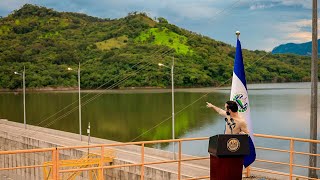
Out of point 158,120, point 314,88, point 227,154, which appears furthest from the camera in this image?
point 158,120

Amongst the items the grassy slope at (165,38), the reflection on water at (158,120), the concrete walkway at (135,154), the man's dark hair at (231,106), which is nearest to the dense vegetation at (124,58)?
the grassy slope at (165,38)

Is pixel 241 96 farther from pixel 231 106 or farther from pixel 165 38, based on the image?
pixel 165 38

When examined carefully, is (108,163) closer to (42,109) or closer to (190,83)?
(42,109)

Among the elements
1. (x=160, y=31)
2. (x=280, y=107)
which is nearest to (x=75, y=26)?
(x=160, y=31)

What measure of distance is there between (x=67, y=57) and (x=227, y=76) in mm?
43654

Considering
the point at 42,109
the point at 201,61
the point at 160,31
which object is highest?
the point at 160,31

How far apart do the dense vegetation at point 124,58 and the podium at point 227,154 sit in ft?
290

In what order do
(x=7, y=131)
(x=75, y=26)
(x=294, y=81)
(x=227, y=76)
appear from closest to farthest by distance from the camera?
1. (x=7, y=131)
2. (x=227, y=76)
3. (x=294, y=81)
4. (x=75, y=26)

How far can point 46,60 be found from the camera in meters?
114

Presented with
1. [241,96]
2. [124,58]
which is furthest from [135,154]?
[124,58]

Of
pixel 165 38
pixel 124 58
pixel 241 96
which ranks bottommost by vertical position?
pixel 241 96

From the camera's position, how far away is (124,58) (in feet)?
352

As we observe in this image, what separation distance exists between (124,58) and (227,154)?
3991 inches

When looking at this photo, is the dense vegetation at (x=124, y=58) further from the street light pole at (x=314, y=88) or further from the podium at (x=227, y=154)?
the podium at (x=227, y=154)
